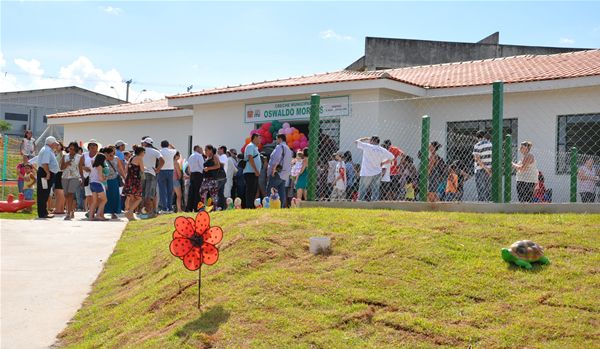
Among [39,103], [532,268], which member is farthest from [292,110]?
[39,103]

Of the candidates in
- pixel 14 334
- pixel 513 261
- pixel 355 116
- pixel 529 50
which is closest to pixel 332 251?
pixel 513 261

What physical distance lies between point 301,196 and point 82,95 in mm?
37091

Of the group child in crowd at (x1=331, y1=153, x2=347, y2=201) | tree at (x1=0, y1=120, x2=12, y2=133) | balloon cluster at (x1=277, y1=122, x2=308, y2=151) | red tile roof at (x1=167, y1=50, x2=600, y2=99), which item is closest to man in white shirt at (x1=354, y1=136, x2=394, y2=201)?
child in crowd at (x1=331, y1=153, x2=347, y2=201)

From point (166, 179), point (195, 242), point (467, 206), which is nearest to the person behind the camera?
point (195, 242)

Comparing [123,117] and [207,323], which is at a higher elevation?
[123,117]

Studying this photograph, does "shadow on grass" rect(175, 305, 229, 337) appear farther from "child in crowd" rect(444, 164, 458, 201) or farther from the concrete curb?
"child in crowd" rect(444, 164, 458, 201)

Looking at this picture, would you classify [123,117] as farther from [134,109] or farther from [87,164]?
[87,164]

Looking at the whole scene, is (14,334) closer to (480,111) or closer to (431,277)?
(431,277)

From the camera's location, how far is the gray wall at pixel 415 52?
27.6 meters

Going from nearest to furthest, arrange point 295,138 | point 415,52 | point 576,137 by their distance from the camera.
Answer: point 576,137 < point 295,138 < point 415,52

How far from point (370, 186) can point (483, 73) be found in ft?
23.8

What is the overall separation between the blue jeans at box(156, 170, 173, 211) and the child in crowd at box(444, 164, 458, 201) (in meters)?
6.51

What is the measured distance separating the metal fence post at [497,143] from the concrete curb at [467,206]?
57 centimetres

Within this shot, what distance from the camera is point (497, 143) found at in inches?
334
